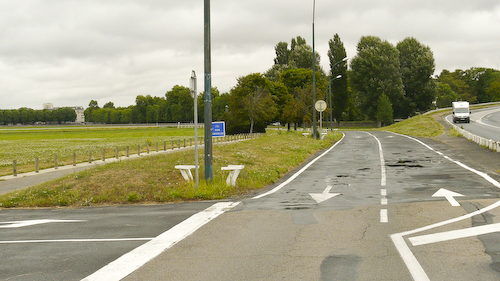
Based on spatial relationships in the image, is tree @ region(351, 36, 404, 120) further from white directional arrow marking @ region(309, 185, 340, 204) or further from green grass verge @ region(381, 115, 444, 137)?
white directional arrow marking @ region(309, 185, 340, 204)

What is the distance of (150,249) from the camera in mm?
6906

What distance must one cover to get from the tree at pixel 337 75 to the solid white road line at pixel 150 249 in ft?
284

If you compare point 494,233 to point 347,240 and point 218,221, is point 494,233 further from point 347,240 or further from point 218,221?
point 218,221

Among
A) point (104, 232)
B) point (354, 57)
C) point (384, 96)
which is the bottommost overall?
point (104, 232)

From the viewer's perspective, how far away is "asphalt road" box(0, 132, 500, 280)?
5.70 meters

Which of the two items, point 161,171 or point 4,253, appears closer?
point 4,253

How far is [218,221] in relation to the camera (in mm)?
8938

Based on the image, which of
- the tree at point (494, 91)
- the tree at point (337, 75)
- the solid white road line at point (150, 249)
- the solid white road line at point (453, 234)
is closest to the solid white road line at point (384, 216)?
the solid white road line at point (453, 234)

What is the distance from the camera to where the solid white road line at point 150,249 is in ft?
18.9

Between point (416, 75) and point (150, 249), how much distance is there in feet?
326

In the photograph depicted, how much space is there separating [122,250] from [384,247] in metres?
3.78

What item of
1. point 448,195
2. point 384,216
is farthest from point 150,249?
point 448,195

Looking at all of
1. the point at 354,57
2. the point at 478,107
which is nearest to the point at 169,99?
the point at 354,57

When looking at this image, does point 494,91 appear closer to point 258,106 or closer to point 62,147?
point 258,106
